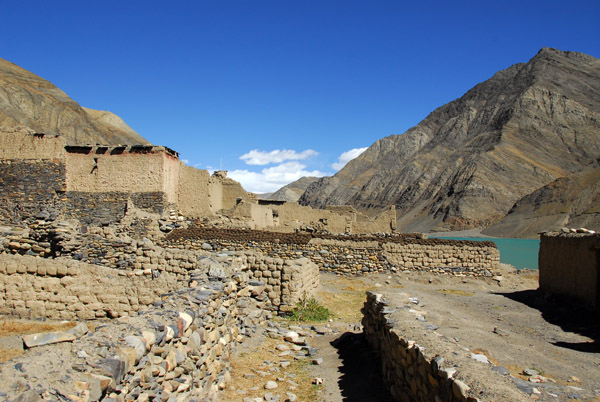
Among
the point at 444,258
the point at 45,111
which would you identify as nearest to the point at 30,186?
the point at 444,258

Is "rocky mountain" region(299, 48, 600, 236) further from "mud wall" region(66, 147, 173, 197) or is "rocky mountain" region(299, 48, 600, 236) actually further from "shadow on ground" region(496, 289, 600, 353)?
"shadow on ground" region(496, 289, 600, 353)

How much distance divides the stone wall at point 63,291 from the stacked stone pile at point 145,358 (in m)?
1.13

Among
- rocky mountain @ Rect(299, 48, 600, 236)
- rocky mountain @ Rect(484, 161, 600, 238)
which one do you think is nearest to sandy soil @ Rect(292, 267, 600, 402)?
rocky mountain @ Rect(484, 161, 600, 238)

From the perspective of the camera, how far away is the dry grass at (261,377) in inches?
242

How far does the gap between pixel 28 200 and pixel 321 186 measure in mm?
123932

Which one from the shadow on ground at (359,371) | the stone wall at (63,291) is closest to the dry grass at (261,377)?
the shadow on ground at (359,371)

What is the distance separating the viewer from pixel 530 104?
10650 cm

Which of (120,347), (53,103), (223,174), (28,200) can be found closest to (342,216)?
(223,174)

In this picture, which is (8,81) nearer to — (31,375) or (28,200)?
(28,200)

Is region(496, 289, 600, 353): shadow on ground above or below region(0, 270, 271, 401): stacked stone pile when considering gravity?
below

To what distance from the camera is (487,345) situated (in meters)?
6.51

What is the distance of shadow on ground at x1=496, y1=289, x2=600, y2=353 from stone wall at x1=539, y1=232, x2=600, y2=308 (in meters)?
0.25

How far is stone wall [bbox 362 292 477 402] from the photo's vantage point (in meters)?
3.93

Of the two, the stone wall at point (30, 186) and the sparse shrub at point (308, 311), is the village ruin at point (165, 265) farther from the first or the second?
the sparse shrub at point (308, 311)
